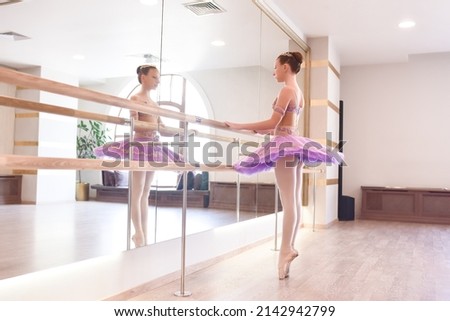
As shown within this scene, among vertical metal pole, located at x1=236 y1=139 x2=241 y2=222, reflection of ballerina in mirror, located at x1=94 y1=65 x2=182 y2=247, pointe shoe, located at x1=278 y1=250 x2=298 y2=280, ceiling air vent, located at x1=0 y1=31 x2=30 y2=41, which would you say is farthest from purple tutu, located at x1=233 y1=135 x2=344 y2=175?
ceiling air vent, located at x1=0 y1=31 x2=30 y2=41

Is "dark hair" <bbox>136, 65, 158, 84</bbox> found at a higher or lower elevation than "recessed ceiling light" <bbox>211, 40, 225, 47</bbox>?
lower

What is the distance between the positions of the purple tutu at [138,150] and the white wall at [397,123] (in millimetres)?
5646

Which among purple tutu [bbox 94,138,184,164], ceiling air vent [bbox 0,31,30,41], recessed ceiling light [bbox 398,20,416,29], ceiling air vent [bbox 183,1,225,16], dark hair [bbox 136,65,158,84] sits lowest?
purple tutu [bbox 94,138,184,164]

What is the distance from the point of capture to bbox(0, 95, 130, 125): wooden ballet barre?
184 cm

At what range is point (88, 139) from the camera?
223 centimetres

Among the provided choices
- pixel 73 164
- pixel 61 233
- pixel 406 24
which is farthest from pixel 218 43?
pixel 406 24

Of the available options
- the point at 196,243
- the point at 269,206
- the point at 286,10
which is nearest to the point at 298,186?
the point at 196,243

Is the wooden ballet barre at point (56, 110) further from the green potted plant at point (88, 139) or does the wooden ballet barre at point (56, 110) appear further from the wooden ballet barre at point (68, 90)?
the wooden ballet barre at point (68, 90)

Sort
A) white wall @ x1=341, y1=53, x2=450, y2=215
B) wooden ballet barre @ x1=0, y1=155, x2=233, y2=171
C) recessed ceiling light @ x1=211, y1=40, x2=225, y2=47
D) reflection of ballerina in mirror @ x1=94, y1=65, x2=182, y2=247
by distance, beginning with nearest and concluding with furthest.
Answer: wooden ballet barre @ x1=0, y1=155, x2=233, y2=171
reflection of ballerina in mirror @ x1=94, y1=65, x2=182, y2=247
recessed ceiling light @ x1=211, y1=40, x2=225, y2=47
white wall @ x1=341, y1=53, x2=450, y2=215

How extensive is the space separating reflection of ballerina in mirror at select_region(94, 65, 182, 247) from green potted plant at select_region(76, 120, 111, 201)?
12cm

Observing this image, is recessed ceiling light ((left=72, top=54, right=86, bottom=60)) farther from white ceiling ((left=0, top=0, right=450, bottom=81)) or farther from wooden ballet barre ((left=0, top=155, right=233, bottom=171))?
wooden ballet barre ((left=0, top=155, right=233, bottom=171))

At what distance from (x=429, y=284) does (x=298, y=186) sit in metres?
1.05

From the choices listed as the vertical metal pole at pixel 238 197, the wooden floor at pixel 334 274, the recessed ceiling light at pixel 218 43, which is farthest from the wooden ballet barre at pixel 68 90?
the vertical metal pole at pixel 238 197

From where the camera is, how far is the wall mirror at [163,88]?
6.64 ft
